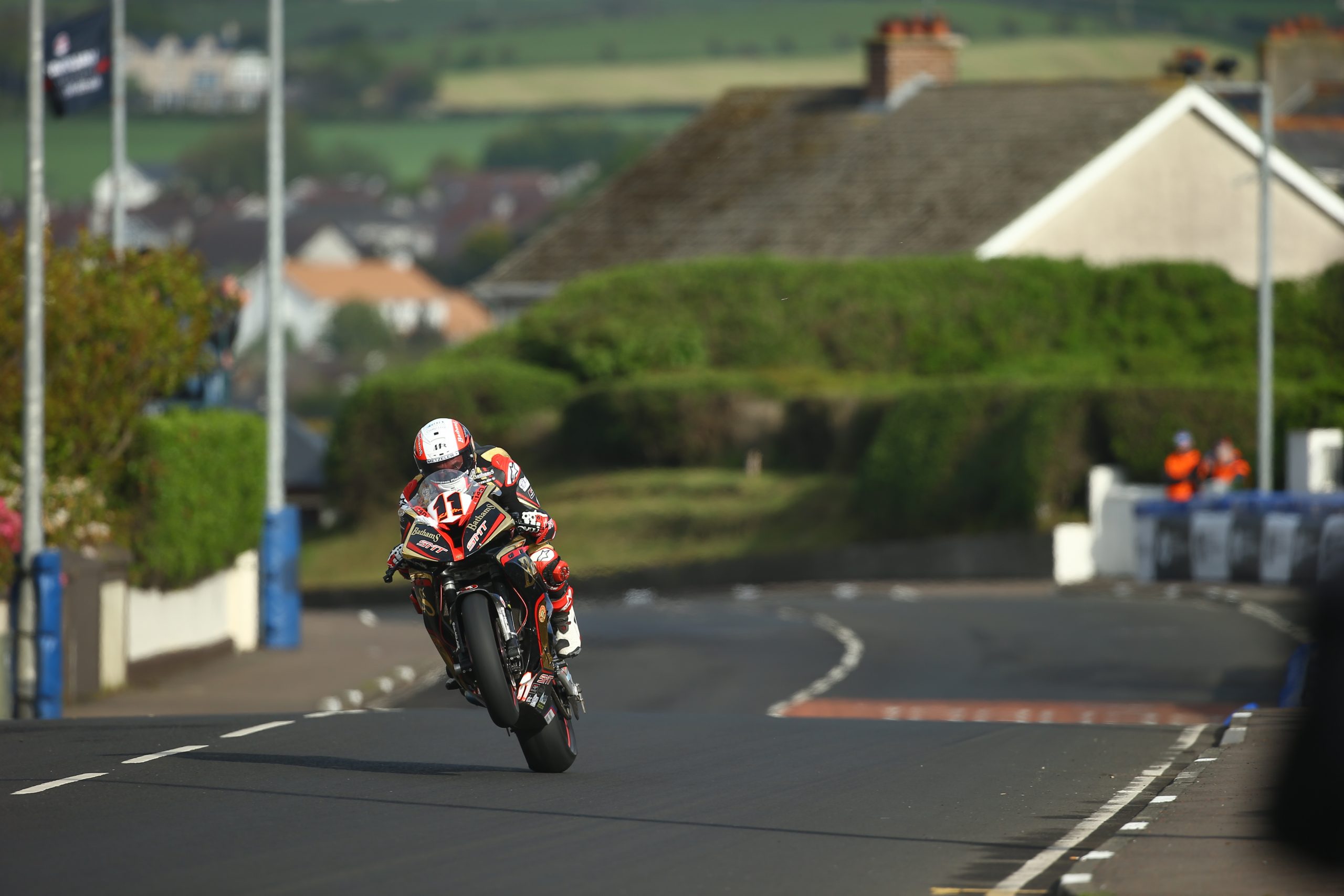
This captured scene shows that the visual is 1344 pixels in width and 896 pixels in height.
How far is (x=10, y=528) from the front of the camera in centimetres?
1936

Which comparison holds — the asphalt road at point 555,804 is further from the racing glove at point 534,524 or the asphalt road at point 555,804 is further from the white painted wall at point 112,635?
the white painted wall at point 112,635

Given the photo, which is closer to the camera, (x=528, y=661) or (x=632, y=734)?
(x=528, y=661)

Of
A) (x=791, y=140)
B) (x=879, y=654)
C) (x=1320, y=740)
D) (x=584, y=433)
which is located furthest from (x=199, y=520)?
(x=791, y=140)

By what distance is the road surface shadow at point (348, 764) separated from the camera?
38.2 ft

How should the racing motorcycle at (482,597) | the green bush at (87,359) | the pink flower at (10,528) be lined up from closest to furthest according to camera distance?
the racing motorcycle at (482,597)
the pink flower at (10,528)
the green bush at (87,359)

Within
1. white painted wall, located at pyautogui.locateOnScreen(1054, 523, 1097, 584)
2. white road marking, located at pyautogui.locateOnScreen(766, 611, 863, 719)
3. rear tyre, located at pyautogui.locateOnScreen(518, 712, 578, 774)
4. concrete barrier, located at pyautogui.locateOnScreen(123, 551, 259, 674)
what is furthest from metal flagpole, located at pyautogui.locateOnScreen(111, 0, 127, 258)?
rear tyre, located at pyautogui.locateOnScreen(518, 712, 578, 774)

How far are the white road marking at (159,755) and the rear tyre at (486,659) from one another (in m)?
2.05

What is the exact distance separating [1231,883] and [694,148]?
53243 millimetres

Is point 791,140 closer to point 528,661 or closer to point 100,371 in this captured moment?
point 100,371

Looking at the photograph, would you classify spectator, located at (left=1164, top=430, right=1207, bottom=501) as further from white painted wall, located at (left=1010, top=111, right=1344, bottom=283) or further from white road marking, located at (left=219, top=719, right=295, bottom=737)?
white road marking, located at (left=219, top=719, right=295, bottom=737)

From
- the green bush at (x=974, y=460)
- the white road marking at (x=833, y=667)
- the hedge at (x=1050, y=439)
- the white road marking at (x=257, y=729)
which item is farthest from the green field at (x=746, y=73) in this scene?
the white road marking at (x=257, y=729)

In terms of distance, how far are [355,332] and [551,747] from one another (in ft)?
447

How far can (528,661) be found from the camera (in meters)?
11.1

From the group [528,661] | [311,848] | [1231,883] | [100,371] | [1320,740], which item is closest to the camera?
[1320,740]
